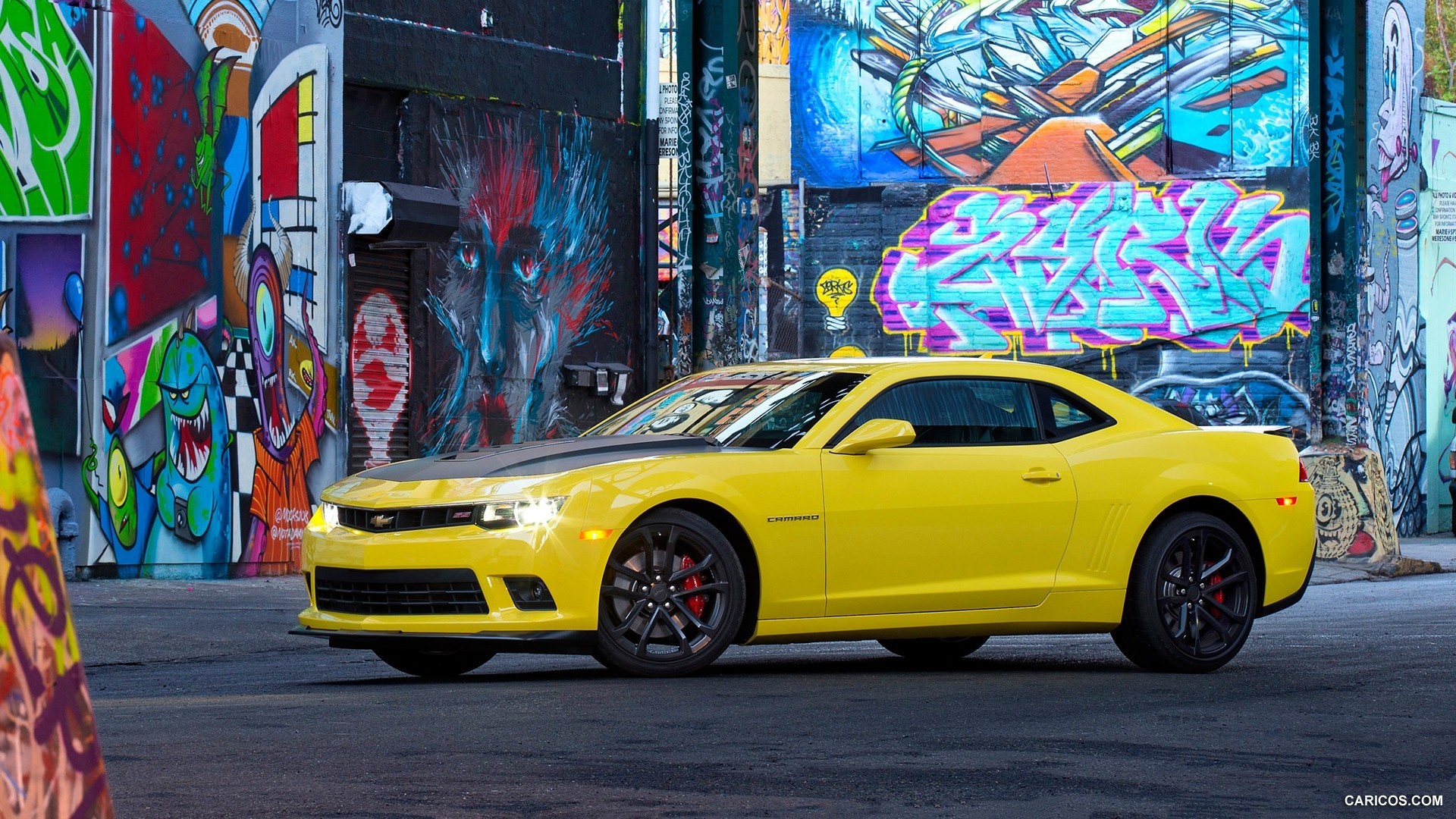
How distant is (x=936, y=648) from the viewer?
1010 centimetres

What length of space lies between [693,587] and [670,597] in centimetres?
11

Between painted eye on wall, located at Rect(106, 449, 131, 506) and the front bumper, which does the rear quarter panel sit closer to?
the front bumper

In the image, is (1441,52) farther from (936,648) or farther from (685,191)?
(936,648)

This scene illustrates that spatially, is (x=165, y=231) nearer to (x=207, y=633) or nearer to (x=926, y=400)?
(x=207, y=633)

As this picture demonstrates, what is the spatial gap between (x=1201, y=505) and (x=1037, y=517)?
0.98 meters

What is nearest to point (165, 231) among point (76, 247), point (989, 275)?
point (76, 247)

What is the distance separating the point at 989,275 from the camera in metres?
37.3

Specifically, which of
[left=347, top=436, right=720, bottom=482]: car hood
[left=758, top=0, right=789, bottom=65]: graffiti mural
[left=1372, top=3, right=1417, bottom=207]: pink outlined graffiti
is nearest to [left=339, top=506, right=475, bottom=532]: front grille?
[left=347, top=436, right=720, bottom=482]: car hood

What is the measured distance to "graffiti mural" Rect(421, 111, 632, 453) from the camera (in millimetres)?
18484

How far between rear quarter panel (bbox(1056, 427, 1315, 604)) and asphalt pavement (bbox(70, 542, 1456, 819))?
49 centimetres

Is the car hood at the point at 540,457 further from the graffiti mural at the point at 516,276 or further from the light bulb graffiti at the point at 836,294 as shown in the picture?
the light bulb graffiti at the point at 836,294

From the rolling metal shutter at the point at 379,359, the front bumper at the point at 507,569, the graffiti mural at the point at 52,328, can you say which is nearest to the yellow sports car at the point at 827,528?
the front bumper at the point at 507,569

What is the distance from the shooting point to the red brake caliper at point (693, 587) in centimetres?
818

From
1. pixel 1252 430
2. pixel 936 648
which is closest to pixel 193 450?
→ pixel 936 648
